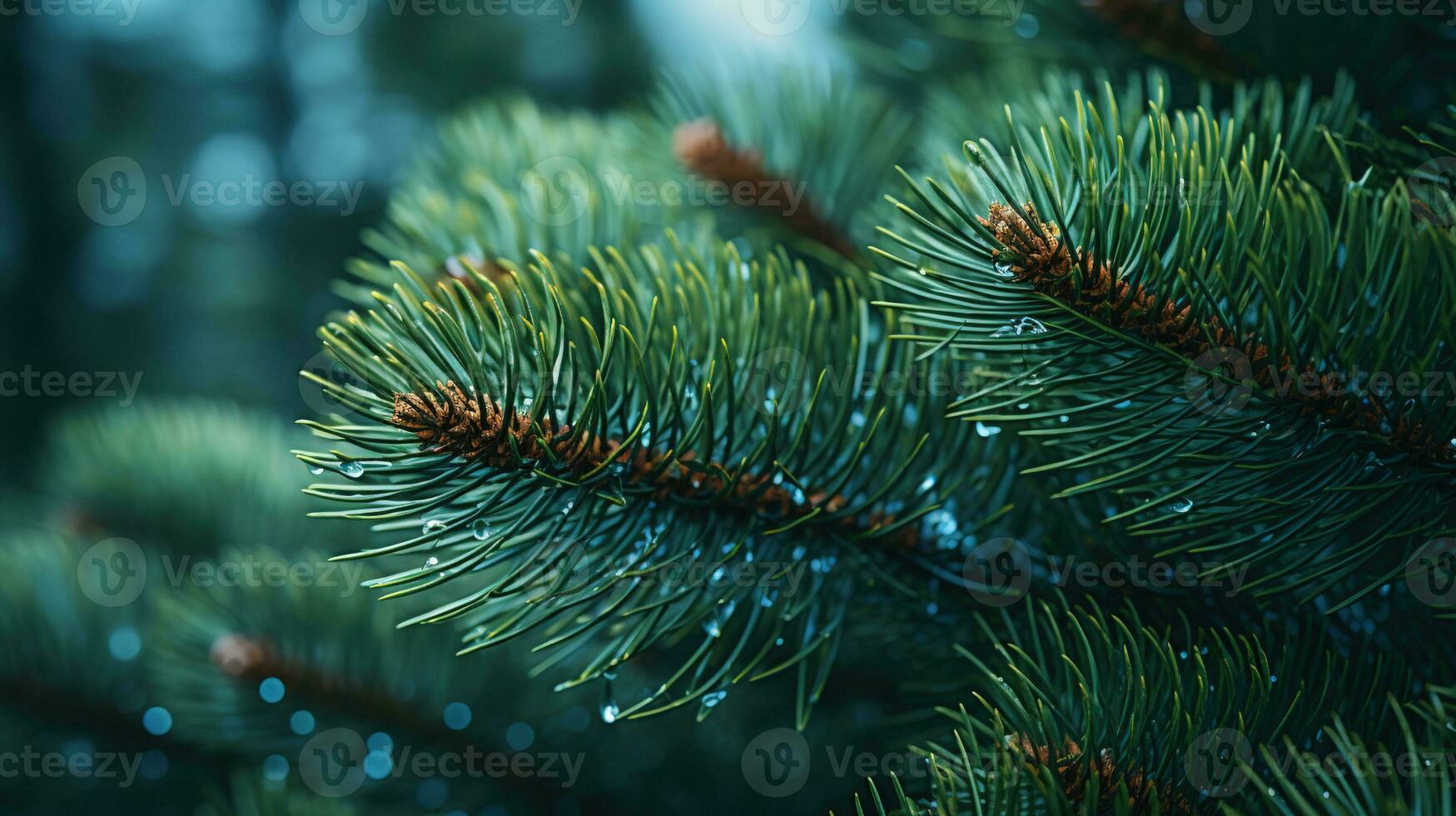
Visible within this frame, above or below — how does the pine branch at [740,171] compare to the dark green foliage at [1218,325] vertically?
above

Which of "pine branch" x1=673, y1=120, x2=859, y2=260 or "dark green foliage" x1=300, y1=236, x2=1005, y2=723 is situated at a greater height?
"pine branch" x1=673, y1=120, x2=859, y2=260

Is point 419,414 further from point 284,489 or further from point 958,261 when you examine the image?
point 284,489

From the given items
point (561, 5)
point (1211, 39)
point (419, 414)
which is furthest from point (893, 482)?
point (561, 5)

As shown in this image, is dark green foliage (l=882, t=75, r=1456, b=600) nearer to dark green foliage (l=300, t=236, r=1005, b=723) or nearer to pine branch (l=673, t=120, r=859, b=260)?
dark green foliage (l=300, t=236, r=1005, b=723)

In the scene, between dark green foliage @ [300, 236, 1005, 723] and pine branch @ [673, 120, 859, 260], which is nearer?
dark green foliage @ [300, 236, 1005, 723]

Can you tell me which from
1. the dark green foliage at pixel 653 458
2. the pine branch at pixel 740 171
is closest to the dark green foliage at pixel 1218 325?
the dark green foliage at pixel 653 458

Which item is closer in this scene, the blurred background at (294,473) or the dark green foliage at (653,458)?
the dark green foliage at (653,458)

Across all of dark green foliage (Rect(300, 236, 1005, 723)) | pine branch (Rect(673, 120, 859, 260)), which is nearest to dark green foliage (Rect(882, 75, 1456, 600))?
dark green foliage (Rect(300, 236, 1005, 723))

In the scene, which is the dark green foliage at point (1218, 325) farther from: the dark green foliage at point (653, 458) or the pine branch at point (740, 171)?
the pine branch at point (740, 171)

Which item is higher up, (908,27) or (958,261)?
(908,27)
